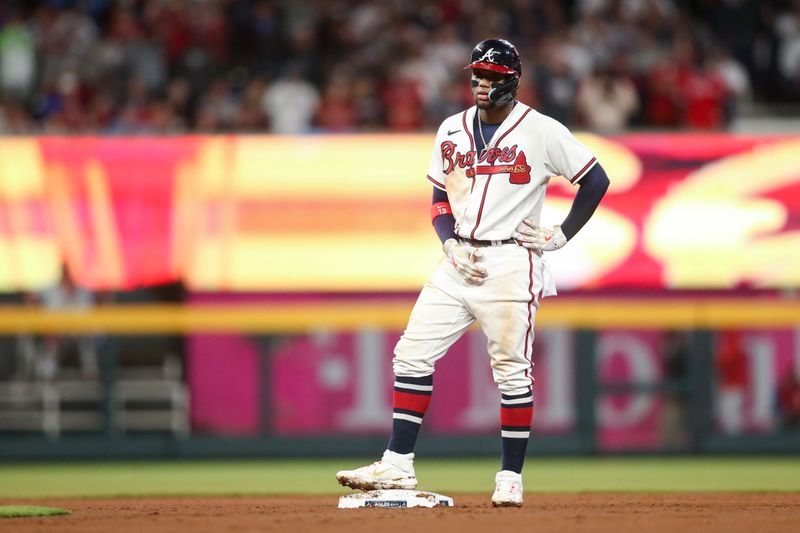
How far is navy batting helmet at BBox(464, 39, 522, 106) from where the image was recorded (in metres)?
7.17

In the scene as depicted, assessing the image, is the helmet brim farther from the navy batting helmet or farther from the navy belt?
the navy belt

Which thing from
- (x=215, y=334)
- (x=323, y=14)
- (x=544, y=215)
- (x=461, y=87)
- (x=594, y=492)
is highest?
(x=323, y=14)

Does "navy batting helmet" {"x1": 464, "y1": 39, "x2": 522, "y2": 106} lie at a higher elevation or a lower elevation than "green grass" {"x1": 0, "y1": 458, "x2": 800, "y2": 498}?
higher

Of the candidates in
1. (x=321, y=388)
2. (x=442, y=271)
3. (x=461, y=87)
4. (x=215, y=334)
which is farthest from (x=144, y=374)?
(x=442, y=271)

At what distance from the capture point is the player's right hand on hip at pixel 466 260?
709 centimetres

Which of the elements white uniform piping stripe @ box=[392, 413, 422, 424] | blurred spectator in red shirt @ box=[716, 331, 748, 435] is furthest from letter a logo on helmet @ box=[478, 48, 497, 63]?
blurred spectator in red shirt @ box=[716, 331, 748, 435]

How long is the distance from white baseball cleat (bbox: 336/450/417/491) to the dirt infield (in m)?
0.17

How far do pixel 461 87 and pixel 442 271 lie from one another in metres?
7.09

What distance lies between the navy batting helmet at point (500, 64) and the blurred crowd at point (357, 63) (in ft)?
21.2

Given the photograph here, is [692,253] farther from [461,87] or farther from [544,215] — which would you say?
[461,87]

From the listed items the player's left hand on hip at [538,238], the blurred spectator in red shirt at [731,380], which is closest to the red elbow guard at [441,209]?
the player's left hand on hip at [538,238]

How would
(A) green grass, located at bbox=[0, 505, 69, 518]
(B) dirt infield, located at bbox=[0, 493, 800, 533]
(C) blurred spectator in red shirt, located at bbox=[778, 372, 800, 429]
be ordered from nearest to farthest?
(B) dirt infield, located at bbox=[0, 493, 800, 533] → (A) green grass, located at bbox=[0, 505, 69, 518] → (C) blurred spectator in red shirt, located at bbox=[778, 372, 800, 429]

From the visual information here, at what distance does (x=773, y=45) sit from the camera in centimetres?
1628

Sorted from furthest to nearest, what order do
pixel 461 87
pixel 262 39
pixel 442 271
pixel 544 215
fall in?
pixel 262 39 < pixel 461 87 < pixel 544 215 < pixel 442 271
